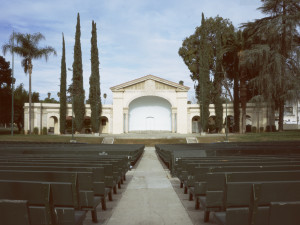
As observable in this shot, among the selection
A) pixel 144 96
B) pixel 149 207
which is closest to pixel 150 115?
pixel 144 96

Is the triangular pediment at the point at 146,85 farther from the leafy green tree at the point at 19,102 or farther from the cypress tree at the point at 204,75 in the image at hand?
the leafy green tree at the point at 19,102

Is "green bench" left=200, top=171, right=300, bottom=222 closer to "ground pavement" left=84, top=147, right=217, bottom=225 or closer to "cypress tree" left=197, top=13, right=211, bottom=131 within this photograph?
"ground pavement" left=84, top=147, right=217, bottom=225

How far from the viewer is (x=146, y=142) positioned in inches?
1324

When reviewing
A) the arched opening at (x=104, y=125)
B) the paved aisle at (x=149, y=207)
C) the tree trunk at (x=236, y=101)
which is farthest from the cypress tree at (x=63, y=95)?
the paved aisle at (x=149, y=207)

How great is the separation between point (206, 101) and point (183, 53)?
11.9 meters

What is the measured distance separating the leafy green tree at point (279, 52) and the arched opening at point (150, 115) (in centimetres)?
1702

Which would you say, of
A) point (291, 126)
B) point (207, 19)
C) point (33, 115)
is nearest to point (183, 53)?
point (207, 19)

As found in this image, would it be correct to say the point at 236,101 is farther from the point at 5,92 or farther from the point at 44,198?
the point at 44,198

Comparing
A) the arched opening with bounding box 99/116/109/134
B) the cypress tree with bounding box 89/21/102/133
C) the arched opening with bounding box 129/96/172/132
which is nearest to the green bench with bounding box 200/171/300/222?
the cypress tree with bounding box 89/21/102/133

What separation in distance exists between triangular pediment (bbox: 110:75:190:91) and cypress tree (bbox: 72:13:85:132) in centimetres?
452

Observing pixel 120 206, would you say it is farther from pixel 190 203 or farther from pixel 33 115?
pixel 33 115

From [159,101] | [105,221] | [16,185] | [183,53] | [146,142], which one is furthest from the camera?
[183,53]

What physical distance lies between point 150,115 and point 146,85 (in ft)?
18.0

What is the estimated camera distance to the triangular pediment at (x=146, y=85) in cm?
4288
